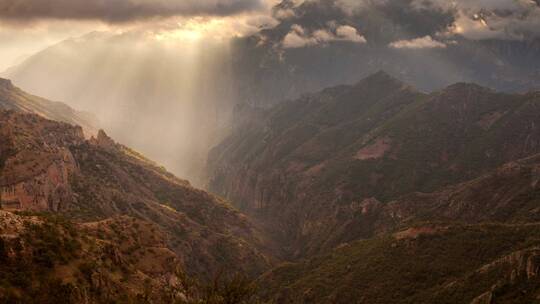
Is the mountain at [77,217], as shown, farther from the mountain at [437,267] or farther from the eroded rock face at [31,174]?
the mountain at [437,267]

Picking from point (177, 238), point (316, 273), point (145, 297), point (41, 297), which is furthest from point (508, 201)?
point (41, 297)

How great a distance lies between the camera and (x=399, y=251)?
158500mm

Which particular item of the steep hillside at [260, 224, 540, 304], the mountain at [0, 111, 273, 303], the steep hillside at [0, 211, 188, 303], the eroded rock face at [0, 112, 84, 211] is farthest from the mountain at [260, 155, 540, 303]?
the eroded rock face at [0, 112, 84, 211]

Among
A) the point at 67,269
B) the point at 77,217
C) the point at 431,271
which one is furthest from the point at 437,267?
the point at 67,269

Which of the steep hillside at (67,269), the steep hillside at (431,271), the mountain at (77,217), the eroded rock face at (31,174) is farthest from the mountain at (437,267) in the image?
the eroded rock face at (31,174)

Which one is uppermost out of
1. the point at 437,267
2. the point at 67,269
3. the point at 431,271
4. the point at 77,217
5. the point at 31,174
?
the point at 67,269

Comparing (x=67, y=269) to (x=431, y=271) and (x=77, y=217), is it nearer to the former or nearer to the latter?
(x=77, y=217)

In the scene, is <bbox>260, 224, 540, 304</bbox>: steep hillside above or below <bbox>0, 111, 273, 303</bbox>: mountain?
below

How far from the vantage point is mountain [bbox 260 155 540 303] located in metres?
112

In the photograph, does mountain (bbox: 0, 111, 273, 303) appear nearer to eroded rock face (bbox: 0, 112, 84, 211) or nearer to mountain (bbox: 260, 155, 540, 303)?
eroded rock face (bbox: 0, 112, 84, 211)

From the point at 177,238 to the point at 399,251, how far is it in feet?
279

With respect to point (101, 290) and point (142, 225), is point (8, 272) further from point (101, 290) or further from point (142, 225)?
point (142, 225)

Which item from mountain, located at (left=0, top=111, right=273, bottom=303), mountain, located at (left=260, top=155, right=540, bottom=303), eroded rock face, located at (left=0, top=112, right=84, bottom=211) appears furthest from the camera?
eroded rock face, located at (left=0, top=112, right=84, bottom=211)

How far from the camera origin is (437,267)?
139000 mm
